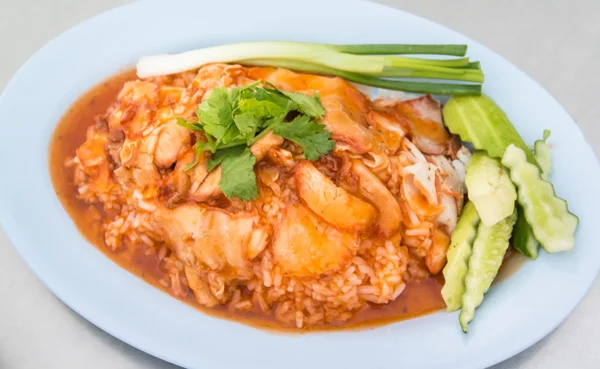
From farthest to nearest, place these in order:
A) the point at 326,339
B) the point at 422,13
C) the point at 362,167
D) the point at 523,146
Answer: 1. the point at 422,13
2. the point at 523,146
3. the point at 362,167
4. the point at 326,339

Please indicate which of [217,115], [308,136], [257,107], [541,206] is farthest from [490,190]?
[217,115]

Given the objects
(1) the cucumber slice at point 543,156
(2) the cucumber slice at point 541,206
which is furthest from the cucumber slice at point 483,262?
(1) the cucumber slice at point 543,156

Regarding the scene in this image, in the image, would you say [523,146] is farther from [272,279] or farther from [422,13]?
[422,13]

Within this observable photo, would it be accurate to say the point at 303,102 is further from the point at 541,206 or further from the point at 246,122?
the point at 541,206

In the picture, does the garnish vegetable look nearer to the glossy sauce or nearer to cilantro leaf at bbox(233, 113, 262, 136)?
the glossy sauce

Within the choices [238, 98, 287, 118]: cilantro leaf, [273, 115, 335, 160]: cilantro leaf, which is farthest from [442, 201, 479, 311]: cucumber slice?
[238, 98, 287, 118]: cilantro leaf

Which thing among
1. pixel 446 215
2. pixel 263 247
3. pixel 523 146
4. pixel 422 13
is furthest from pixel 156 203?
pixel 422 13

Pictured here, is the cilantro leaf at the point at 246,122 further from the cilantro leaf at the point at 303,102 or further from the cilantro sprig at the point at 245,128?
the cilantro leaf at the point at 303,102
